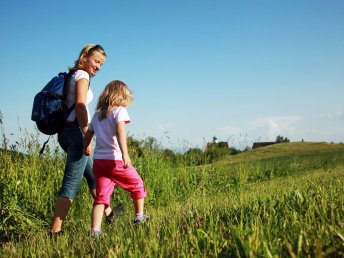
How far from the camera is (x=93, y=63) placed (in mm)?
4473

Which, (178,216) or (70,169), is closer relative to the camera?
(178,216)

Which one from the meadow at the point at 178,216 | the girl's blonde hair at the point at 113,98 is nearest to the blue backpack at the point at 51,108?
the girl's blonde hair at the point at 113,98

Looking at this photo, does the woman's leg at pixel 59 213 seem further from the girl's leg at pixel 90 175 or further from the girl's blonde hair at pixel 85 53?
the girl's blonde hair at pixel 85 53

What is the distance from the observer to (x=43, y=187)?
225 inches

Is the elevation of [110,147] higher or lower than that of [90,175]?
higher

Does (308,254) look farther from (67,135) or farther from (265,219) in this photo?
(67,135)

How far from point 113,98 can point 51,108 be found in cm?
68

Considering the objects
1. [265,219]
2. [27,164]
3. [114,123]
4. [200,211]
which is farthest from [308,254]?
[27,164]

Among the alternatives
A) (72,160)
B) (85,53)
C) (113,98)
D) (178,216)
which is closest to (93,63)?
(85,53)

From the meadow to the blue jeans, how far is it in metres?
0.47

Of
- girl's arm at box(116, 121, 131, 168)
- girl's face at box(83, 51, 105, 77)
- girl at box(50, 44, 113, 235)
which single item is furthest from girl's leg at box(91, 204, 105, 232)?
girl's face at box(83, 51, 105, 77)

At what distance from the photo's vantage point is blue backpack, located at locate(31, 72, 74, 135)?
423 cm

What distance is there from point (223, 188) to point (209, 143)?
1398 mm

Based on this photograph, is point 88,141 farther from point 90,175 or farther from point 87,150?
point 90,175
